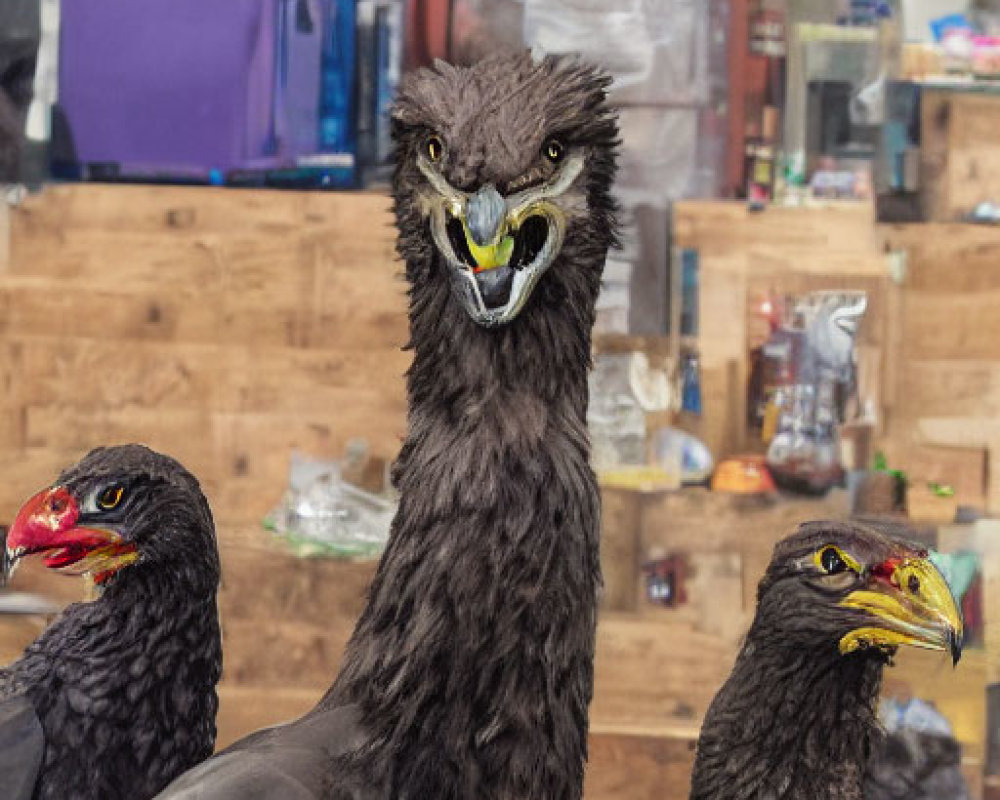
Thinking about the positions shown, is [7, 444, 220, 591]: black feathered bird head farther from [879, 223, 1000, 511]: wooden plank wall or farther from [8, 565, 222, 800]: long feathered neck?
[879, 223, 1000, 511]: wooden plank wall

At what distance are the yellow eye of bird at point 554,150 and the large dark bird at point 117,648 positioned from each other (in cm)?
92

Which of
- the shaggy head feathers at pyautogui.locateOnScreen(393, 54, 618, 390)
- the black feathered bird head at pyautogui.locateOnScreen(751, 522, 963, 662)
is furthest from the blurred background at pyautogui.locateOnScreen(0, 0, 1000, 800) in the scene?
the shaggy head feathers at pyautogui.locateOnScreen(393, 54, 618, 390)

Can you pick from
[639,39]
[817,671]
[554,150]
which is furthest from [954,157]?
[554,150]

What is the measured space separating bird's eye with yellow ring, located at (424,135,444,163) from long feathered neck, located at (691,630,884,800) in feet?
3.61

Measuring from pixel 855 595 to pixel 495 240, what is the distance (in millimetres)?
1029

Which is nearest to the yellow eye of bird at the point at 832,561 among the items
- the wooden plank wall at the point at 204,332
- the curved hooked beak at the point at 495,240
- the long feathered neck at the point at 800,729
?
the long feathered neck at the point at 800,729

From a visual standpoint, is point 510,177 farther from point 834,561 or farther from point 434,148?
point 834,561

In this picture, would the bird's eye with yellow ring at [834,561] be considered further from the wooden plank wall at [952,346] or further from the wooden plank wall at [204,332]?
the wooden plank wall at [204,332]

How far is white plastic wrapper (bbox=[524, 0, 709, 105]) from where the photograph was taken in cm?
313

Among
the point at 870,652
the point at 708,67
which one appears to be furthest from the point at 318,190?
the point at 870,652

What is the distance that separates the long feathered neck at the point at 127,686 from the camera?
189 cm

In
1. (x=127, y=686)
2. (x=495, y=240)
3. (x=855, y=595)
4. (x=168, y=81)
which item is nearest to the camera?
(x=495, y=240)

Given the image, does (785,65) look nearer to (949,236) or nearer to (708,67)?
(708,67)

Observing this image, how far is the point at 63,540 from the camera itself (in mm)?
1926
